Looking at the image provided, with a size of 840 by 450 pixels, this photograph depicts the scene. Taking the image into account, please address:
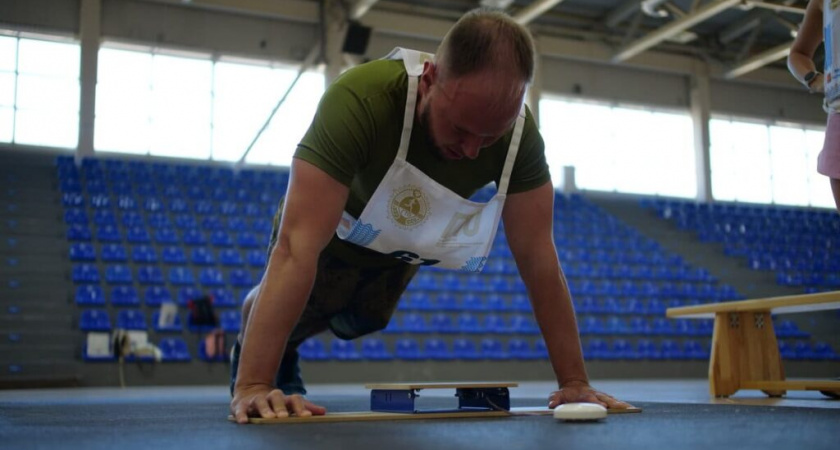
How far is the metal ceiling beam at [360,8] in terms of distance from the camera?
10267mm

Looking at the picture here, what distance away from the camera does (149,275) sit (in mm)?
7695

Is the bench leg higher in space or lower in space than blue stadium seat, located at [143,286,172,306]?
lower

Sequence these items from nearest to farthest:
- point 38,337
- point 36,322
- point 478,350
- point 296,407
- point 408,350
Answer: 1. point 296,407
2. point 38,337
3. point 36,322
4. point 408,350
5. point 478,350

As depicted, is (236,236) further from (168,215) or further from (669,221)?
(669,221)

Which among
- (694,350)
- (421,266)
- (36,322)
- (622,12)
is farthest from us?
(622,12)

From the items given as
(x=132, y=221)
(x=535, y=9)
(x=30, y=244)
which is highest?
(x=535, y=9)

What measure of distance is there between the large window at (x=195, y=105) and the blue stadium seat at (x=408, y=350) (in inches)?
143

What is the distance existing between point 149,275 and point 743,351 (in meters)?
6.03

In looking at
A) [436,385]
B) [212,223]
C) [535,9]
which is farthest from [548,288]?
[535,9]

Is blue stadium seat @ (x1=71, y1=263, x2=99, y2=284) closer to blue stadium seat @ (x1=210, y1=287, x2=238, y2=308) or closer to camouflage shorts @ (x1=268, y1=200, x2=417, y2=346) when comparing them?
blue stadium seat @ (x1=210, y1=287, x2=238, y2=308)

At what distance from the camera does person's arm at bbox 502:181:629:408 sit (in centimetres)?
159

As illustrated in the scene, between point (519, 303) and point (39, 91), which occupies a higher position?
point (39, 91)

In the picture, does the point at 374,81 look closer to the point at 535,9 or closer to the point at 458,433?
the point at 458,433

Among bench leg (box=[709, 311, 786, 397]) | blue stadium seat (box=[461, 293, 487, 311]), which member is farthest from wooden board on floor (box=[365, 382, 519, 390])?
blue stadium seat (box=[461, 293, 487, 311])
